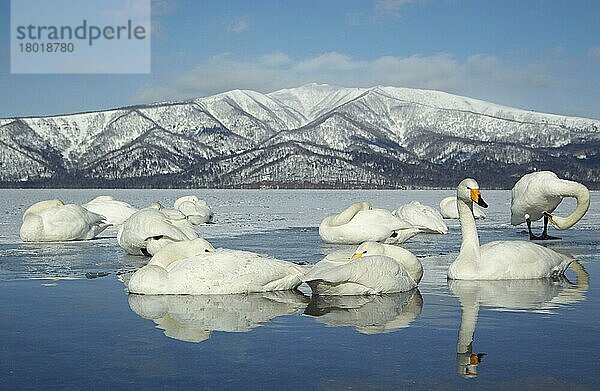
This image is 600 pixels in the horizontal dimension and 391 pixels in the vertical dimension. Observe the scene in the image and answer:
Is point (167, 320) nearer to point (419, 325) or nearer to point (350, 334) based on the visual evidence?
point (350, 334)

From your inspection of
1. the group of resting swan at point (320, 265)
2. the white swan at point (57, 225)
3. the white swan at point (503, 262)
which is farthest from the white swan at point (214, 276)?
the white swan at point (57, 225)

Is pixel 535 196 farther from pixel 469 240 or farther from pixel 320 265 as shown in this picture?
pixel 320 265

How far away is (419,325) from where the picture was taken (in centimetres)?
822

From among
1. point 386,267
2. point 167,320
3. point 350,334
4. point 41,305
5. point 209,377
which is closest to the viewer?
point 209,377

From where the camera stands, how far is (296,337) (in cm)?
760

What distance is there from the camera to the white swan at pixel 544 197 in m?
18.2

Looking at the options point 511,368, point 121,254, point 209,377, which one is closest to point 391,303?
point 511,368

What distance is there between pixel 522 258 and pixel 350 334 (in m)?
4.92

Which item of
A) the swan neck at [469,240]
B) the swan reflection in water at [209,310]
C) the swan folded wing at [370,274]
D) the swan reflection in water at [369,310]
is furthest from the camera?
the swan neck at [469,240]

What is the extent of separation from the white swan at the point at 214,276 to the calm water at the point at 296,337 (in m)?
0.17

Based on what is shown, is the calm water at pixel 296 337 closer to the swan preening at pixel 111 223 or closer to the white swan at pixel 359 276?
the white swan at pixel 359 276

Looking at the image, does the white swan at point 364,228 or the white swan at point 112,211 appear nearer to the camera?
the white swan at point 364,228

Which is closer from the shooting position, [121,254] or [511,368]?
[511,368]

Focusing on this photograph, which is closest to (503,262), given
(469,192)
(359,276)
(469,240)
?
(469,240)
